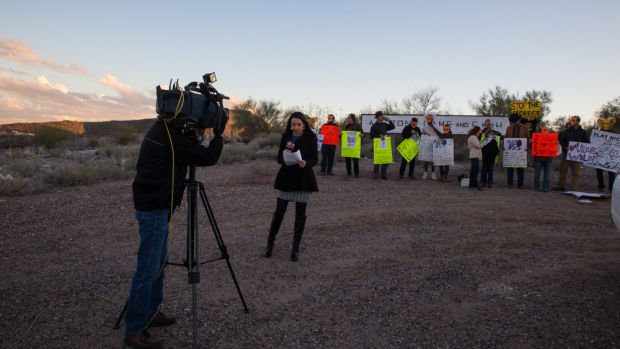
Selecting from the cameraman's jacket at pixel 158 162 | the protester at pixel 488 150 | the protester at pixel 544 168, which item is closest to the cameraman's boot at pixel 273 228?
the cameraman's jacket at pixel 158 162

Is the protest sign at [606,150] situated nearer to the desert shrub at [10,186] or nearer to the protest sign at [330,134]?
the protest sign at [330,134]

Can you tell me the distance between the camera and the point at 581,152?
11070 millimetres

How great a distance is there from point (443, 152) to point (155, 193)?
36.7 feet

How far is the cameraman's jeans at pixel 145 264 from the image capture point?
3.02 m

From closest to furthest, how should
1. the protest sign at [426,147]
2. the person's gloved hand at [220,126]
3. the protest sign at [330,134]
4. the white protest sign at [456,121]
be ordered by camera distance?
1. the person's gloved hand at [220,126]
2. the protest sign at [426,147]
3. the protest sign at [330,134]
4. the white protest sign at [456,121]

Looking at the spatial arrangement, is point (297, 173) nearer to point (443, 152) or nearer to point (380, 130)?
point (380, 130)

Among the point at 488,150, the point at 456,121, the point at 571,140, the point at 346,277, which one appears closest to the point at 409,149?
the point at 488,150

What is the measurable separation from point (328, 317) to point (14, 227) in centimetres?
630

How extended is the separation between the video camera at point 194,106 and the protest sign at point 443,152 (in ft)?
34.5

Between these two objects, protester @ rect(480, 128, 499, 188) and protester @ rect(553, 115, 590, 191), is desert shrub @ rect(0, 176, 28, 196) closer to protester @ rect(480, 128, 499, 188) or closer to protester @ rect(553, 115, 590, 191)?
protester @ rect(480, 128, 499, 188)

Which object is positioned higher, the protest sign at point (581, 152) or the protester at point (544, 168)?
the protest sign at point (581, 152)

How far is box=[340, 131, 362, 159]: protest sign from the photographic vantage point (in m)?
12.9

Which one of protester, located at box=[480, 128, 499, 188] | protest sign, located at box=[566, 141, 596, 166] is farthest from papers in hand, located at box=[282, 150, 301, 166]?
protest sign, located at box=[566, 141, 596, 166]

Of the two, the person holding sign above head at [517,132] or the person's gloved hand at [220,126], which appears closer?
the person's gloved hand at [220,126]
